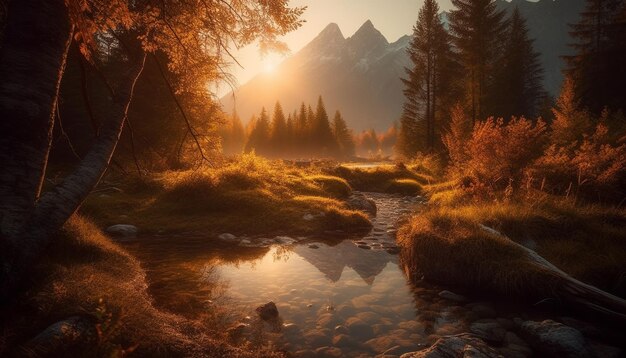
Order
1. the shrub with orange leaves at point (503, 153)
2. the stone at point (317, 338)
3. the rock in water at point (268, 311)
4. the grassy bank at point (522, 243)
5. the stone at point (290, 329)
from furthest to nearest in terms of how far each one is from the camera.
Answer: the shrub with orange leaves at point (503, 153), the grassy bank at point (522, 243), the rock in water at point (268, 311), the stone at point (290, 329), the stone at point (317, 338)

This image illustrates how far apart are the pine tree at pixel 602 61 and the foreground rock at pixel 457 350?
35762 mm

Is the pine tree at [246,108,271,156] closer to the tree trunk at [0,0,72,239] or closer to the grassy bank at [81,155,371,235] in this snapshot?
the grassy bank at [81,155,371,235]

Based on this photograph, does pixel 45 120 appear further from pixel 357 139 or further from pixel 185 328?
pixel 357 139

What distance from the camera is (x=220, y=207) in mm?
12859

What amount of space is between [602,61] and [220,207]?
128ft

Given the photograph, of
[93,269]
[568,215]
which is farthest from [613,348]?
[93,269]

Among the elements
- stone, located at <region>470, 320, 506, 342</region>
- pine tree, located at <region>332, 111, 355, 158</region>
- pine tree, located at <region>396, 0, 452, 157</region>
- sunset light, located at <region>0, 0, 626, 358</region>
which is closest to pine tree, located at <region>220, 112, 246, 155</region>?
pine tree, located at <region>332, 111, 355, 158</region>

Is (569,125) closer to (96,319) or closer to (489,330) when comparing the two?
(489,330)

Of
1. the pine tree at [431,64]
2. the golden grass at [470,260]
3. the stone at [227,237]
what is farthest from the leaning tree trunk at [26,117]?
the pine tree at [431,64]

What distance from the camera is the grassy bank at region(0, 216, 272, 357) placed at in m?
2.95

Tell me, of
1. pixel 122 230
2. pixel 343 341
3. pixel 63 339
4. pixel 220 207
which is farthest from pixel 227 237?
pixel 63 339

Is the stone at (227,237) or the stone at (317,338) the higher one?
the stone at (317,338)

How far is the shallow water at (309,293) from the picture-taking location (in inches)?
191

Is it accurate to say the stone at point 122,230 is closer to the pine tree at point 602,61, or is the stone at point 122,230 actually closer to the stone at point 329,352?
the stone at point 329,352
